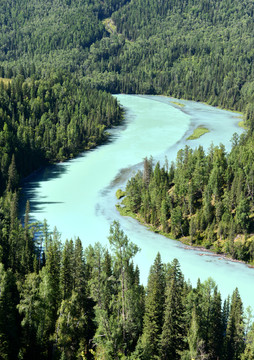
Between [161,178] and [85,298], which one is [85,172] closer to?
[161,178]

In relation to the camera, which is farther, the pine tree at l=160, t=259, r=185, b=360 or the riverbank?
the riverbank

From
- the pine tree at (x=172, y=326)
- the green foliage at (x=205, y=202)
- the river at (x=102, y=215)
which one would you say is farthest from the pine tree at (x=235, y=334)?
the green foliage at (x=205, y=202)

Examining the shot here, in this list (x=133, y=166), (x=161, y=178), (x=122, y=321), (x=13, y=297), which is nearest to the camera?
(x=122, y=321)

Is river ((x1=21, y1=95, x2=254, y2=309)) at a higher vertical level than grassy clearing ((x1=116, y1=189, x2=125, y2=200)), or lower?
lower

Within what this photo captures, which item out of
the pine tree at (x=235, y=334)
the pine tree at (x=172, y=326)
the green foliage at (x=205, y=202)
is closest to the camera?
the pine tree at (x=172, y=326)

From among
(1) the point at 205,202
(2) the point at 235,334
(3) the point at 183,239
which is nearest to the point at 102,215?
(3) the point at 183,239

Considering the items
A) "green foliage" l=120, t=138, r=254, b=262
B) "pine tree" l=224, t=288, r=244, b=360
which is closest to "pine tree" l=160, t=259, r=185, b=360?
"pine tree" l=224, t=288, r=244, b=360

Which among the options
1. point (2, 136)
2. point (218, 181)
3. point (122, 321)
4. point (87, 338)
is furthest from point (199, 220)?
point (2, 136)

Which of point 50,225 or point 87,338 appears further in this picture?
point 50,225

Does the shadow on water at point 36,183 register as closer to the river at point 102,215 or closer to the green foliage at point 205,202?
the river at point 102,215

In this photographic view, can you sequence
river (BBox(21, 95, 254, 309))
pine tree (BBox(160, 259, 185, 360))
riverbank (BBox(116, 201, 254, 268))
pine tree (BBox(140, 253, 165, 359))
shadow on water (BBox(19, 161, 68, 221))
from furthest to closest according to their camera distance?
shadow on water (BBox(19, 161, 68, 221)) → riverbank (BBox(116, 201, 254, 268)) → river (BBox(21, 95, 254, 309)) → pine tree (BBox(140, 253, 165, 359)) → pine tree (BBox(160, 259, 185, 360))

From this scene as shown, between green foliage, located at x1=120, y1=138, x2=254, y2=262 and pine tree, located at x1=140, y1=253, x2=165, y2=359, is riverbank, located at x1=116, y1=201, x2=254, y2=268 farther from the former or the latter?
pine tree, located at x1=140, y1=253, x2=165, y2=359
